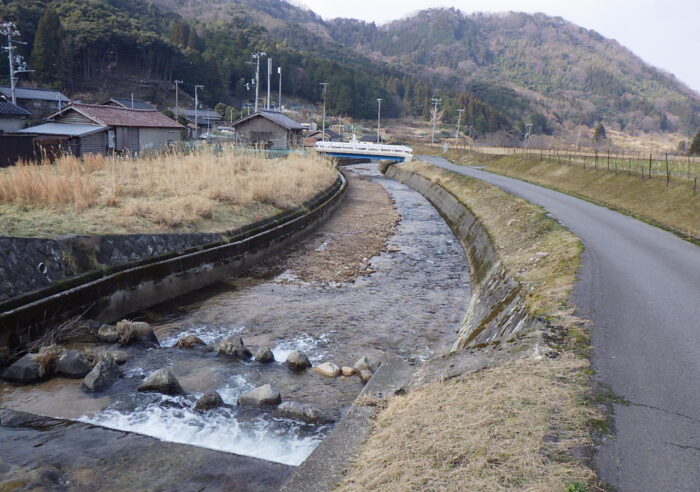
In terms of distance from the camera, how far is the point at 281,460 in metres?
6.27

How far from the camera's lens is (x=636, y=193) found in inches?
858

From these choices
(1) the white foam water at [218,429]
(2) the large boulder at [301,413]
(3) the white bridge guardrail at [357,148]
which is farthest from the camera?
(3) the white bridge guardrail at [357,148]

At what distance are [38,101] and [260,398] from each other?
58.0 meters

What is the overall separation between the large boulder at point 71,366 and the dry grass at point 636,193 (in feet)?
51.1

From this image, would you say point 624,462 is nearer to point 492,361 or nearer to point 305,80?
point 492,361

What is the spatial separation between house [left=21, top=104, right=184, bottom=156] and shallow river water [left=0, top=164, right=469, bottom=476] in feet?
63.9

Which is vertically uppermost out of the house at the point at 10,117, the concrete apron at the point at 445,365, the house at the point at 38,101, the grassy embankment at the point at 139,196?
the house at the point at 38,101

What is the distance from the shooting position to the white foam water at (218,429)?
6477 millimetres

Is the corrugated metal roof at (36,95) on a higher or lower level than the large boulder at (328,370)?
higher

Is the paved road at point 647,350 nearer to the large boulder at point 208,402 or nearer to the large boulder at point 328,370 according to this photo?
the large boulder at point 328,370

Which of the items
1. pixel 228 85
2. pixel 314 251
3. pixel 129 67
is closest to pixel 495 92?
pixel 228 85

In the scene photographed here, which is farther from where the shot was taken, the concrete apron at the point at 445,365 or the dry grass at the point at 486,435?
the concrete apron at the point at 445,365

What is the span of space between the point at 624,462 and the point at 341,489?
8.29 ft

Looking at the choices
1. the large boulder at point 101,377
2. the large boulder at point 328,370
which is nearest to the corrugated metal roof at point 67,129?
the large boulder at point 101,377
